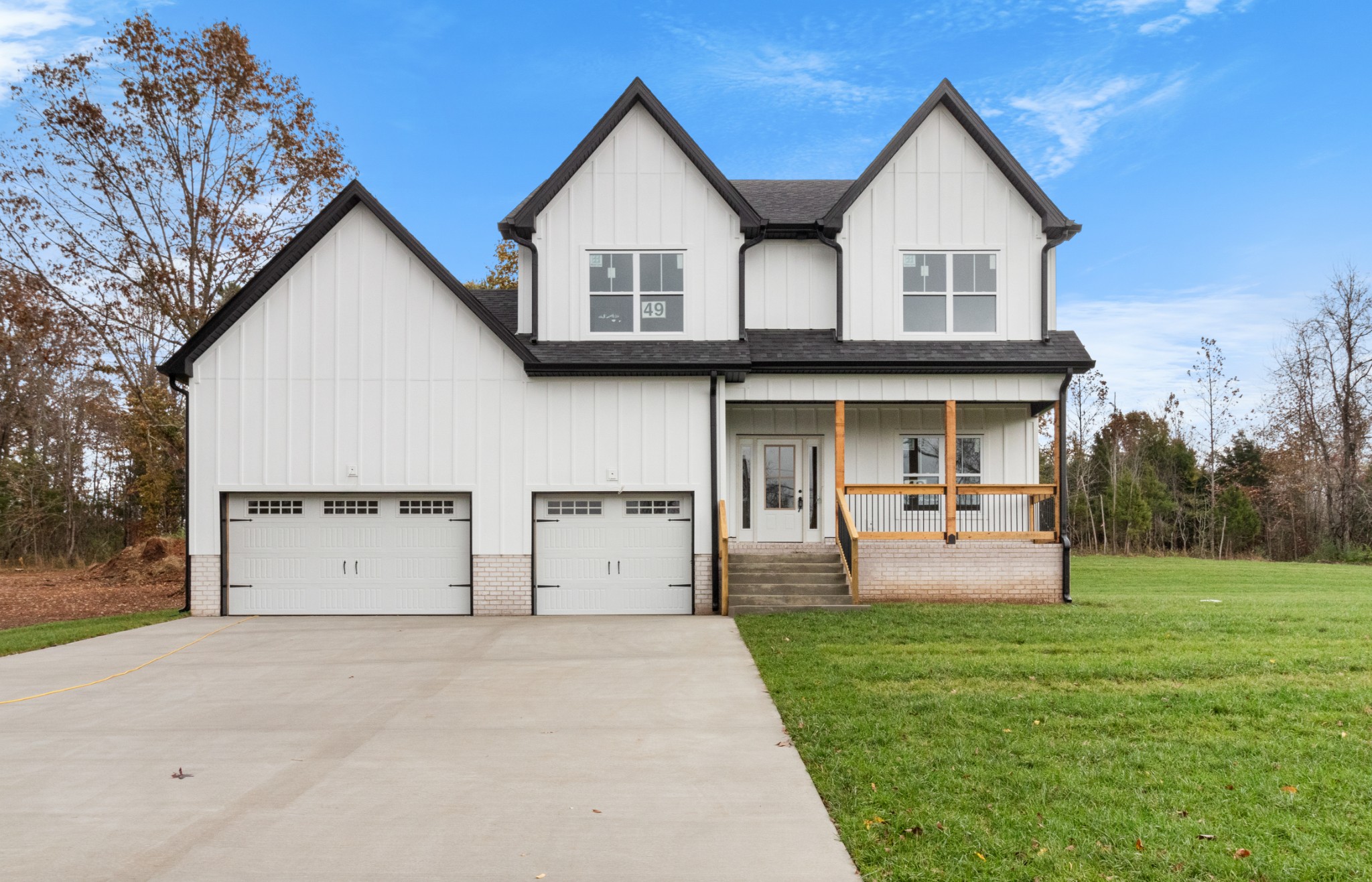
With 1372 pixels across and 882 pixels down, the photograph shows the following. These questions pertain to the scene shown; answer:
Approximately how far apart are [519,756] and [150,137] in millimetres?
20443

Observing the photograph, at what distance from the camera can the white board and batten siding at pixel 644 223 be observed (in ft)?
53.2

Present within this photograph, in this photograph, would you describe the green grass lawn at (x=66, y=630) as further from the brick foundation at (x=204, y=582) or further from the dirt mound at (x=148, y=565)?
the dirt mound at (x=148, y=565)

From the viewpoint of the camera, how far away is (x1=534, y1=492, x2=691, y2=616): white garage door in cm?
1554

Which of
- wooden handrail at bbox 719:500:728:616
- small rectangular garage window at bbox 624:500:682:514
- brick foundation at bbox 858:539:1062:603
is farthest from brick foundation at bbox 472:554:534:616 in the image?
brick foundation at bbox 858:539:1062:603

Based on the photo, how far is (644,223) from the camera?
1622 centimetres

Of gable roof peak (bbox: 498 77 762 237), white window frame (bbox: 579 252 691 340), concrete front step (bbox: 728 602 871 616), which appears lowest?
concrete front step (bbox: 728 602 871 616)

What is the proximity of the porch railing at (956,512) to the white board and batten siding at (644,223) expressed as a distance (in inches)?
163

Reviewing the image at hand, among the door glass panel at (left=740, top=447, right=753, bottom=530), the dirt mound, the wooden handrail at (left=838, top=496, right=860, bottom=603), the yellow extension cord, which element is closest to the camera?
the yellow extension cord

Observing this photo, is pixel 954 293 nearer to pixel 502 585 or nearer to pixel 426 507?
pixel 502 585

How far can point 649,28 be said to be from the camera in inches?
712

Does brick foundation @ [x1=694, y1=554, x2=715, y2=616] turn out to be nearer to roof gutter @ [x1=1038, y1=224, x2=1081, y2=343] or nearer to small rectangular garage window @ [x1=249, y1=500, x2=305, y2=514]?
small rectangular garage window @ [x1=249, y1=500, x2=305, y2=514]

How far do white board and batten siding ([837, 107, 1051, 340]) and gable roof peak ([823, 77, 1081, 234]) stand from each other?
13cm

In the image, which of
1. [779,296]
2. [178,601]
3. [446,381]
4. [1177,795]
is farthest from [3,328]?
[1177,795]

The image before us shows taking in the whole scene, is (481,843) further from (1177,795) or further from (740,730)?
(1177,795)
